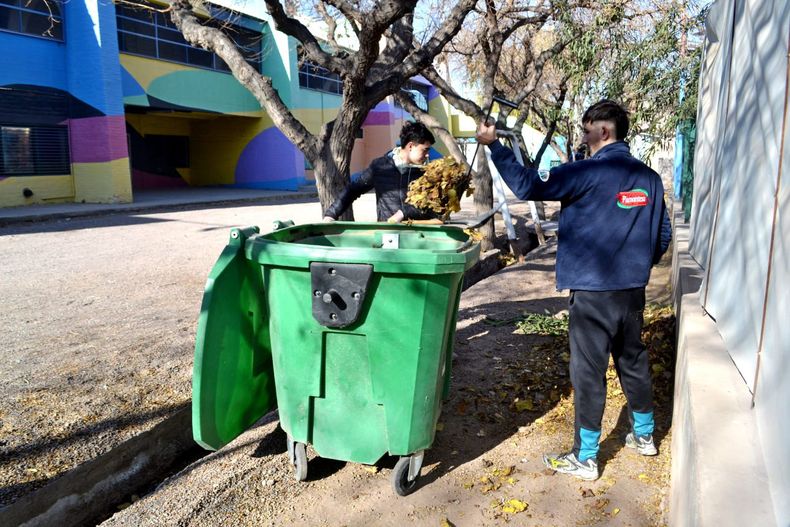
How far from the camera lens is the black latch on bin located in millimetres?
2814

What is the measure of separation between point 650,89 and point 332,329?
6.58 meters

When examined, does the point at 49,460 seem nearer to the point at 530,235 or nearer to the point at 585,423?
the point at 585,423

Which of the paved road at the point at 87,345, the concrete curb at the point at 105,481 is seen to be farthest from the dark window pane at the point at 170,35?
the concrete curb at the point at 105,481

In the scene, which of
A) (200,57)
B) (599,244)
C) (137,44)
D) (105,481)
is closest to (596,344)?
(599,244)

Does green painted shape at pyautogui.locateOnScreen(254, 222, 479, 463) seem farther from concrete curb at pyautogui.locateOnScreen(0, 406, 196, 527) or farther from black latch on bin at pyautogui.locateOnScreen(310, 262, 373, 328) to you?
concrete curb at pyautogui.locateOnScreen(0, 406, 196, 527)

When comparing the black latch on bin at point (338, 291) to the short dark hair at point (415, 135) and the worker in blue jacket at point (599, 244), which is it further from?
the short dark hair at point (415, 135)

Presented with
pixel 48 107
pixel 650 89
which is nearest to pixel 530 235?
pixel 650 89

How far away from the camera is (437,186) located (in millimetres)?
4121

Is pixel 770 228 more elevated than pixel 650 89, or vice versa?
pixel 650 89

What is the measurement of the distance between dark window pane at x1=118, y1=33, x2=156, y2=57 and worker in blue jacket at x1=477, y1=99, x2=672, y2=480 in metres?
22.3

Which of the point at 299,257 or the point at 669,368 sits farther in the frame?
the point at 669,368

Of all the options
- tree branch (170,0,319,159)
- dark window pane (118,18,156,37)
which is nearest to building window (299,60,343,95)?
dark window pane (118,18,156,37)

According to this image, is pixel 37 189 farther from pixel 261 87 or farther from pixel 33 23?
pixel 261 87

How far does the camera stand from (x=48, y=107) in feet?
64.8
